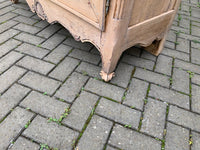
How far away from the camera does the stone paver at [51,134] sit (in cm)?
132

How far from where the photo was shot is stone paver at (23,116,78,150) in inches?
52.1

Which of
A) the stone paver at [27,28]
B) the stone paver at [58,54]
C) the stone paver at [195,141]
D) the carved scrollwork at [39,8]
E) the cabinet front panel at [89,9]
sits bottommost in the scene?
the stone paver at [195,141]

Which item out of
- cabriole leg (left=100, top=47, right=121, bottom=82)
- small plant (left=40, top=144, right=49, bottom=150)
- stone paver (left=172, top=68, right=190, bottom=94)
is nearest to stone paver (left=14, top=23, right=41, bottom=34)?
cabriole leg (left=100, top=47, right=121, bottom=82)

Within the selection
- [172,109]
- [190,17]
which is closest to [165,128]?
[172,109]

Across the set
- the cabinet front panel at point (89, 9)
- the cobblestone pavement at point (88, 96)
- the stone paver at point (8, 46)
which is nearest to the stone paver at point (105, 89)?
the cobblestone pavement at point (88, 96)

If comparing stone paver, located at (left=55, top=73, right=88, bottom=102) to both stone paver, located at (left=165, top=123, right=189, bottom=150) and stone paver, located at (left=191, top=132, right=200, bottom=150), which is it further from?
stone paver, located at (left=191, top=132, right=200, bottom=150)

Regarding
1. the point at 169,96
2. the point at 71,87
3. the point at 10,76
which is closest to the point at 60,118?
the point at 71,87

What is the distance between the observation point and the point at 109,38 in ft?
4.92

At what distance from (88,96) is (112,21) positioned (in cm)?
76

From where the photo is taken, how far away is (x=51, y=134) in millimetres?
1373

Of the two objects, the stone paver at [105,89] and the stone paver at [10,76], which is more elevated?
the stone paver at [10,76]

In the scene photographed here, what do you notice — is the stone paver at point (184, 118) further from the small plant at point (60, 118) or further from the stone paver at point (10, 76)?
the stone paver at point (10, 76)

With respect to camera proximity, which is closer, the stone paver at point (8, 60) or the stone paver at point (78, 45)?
the stone paver at point (8, 60)

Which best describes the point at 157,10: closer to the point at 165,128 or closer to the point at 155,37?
the point at 155,37
